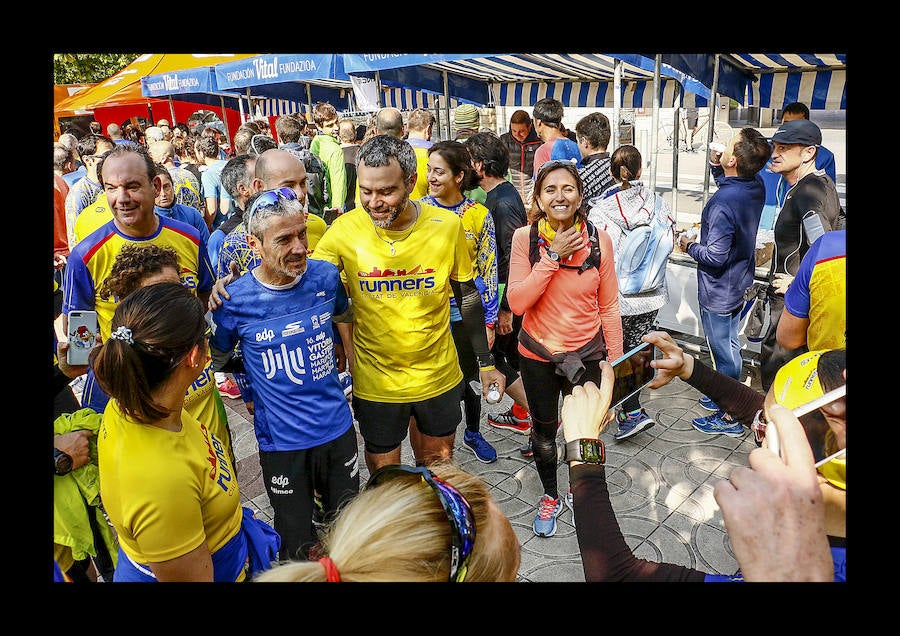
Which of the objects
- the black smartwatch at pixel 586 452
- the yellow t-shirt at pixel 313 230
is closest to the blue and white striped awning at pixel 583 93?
Result: the yellow t-shirt at pixel 313 230

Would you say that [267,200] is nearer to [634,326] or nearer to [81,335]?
[81,335]

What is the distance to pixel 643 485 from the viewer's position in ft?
12.0

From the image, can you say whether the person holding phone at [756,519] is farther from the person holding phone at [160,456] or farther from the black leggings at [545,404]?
the black leggings at [545,404]

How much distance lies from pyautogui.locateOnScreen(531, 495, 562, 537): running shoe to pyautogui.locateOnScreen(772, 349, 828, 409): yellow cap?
6.34ft

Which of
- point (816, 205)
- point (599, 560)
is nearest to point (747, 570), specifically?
point (599, 560)

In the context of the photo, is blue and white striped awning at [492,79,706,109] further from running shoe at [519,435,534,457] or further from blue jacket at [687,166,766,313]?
running shoe at [519,435,534,457]

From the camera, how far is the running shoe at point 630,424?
4.13m

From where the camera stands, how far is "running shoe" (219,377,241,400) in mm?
5191

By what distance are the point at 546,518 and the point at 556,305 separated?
46.9 inches

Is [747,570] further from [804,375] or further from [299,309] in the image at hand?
[299,309]

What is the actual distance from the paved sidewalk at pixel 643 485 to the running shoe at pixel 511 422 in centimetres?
6

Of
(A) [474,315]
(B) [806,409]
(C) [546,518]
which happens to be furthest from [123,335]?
(C) [546,518]

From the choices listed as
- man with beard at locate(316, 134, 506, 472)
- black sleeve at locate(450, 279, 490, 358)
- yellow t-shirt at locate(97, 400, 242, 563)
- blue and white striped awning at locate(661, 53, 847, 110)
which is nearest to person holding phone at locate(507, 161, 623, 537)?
black sleeve at locate(450, 279, 490, 358)

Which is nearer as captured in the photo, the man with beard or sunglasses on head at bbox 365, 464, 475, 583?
sunglasses on head at bbox 365, 464, 475, 583
